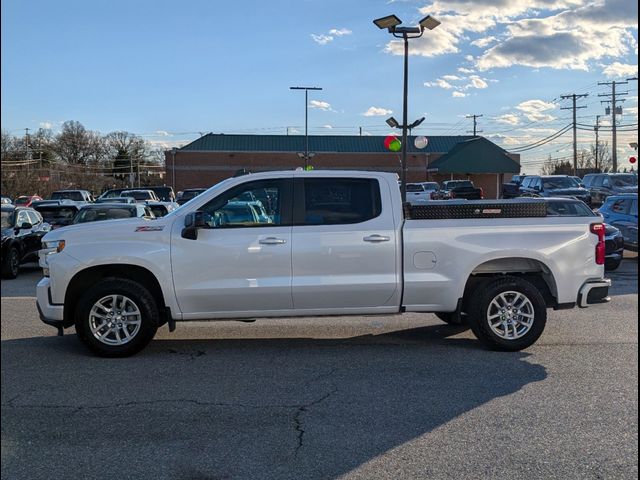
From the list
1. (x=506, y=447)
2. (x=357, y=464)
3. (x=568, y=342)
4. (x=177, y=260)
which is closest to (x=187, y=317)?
(x=177, y=260)

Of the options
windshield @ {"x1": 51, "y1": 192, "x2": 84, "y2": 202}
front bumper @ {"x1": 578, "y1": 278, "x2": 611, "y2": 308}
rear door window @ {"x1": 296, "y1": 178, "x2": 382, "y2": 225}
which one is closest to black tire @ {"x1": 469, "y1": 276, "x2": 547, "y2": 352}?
front bumper @ {"x1": 578, "y1": 278, "x2": 611, "y2": 308}

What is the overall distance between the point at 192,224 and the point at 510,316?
11.5 feet

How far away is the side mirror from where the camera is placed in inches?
245

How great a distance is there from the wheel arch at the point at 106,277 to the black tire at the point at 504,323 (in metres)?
3.33

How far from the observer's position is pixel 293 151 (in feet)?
226

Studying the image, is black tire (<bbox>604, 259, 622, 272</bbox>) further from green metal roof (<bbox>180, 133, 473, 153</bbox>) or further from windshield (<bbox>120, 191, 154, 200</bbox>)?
green metal roof (<bbox>180, 133, 473, 153</bbox>)

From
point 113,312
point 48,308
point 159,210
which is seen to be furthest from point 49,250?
point 159,210

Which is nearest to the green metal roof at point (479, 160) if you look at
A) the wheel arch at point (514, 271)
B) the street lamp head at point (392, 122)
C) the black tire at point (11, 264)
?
the street lamp head at point (392, 122)

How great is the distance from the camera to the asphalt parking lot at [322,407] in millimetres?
3910

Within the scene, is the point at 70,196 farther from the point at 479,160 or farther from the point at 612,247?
the point at 612,247

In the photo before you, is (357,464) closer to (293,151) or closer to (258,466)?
(258,466)

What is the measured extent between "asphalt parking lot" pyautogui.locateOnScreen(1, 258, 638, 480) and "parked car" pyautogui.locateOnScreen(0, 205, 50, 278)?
20.0ft

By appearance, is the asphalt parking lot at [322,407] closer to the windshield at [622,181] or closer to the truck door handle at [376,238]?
the truck door handle at [376,238]

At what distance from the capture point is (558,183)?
34156 mm
